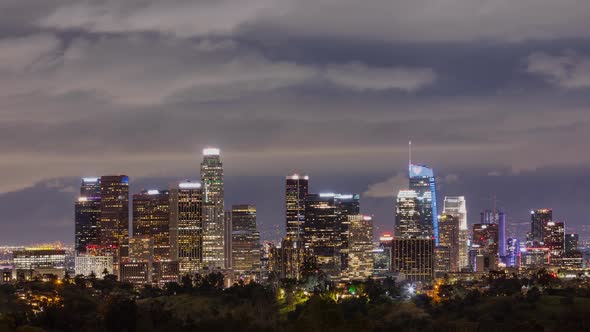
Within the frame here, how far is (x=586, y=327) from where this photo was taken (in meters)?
95.6

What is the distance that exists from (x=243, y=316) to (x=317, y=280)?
6720cm

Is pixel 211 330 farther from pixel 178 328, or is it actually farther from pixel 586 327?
pixel 586 327

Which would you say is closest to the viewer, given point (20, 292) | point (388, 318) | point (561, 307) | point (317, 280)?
point (561, 307)

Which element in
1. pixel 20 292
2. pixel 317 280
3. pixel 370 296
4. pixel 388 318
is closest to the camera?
pixel 388 318

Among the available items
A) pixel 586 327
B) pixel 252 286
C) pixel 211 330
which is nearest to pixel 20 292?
pixel 252 286

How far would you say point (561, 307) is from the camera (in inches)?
4471

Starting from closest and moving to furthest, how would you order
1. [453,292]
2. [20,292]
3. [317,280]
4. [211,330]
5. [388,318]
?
1. [211,330]
2. [388,318]
3. [20,292]
4. [453,292]
5. [317,280]

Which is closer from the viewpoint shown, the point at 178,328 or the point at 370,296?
the point at 178,328

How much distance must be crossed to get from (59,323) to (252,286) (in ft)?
175

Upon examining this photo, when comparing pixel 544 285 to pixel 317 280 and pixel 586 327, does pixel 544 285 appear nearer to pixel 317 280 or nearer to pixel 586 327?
pixel 317 280

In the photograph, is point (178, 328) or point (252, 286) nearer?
point (178, 328)

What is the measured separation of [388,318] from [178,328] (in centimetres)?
3853

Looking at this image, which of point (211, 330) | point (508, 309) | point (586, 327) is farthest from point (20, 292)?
point (586, 327)

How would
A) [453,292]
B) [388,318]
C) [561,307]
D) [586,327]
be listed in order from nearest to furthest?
[586,327] < [561,307] < [388,318] < [453,292]
